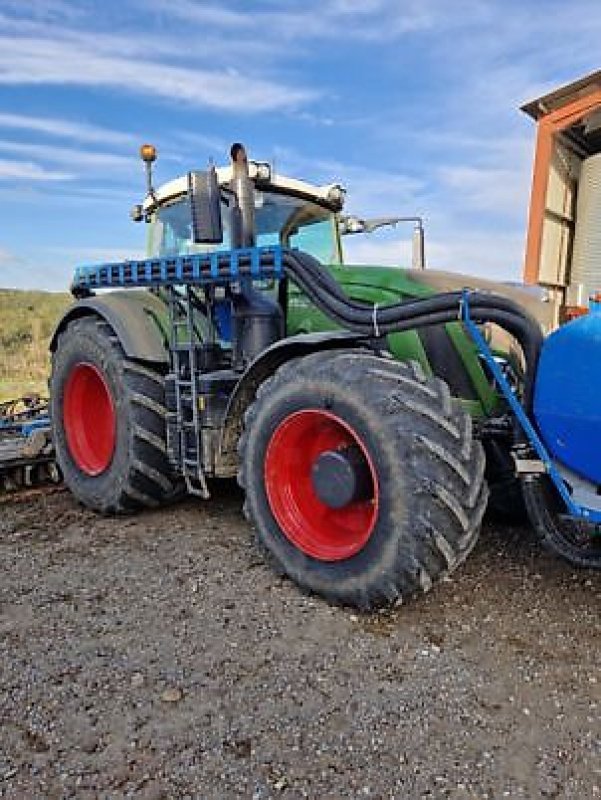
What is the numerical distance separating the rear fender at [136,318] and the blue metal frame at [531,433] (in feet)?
6.80

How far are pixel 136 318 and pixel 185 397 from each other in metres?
0.72

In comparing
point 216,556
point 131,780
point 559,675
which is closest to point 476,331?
point 559,675

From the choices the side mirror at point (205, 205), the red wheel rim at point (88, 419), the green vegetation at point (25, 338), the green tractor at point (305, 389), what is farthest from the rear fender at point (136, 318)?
the green vegetation at point (25, 338)

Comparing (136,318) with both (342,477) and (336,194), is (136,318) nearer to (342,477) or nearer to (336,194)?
(336,194)

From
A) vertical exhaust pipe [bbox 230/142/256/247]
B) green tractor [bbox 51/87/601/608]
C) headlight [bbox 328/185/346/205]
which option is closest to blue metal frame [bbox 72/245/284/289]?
green tractor [bbox 51/87/601/608]

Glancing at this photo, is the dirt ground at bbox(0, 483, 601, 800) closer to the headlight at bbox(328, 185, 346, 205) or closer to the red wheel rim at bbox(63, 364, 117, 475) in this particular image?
the red wheel rim at bbox(63, 364, 117, 475)

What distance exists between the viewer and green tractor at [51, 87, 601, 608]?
297 centimetres

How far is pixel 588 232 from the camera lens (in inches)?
183

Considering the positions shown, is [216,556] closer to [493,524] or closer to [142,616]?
[142,616]

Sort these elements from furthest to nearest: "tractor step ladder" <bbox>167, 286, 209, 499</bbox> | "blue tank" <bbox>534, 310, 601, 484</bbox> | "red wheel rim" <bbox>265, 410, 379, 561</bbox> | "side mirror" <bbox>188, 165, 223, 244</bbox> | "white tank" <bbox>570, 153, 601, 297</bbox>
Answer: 1. "white tank" <bbox>570, 153, 601, 297</bbox>
2. "tractor step ladder" <bbox>167, 286, 209, 499</bbox>
3. "side mirror" <bbox>188, 165, 223, 244</bbox>
4. "red wheel rim" <bbox>265, 410, 379, 561</bbox>
5. "blue tank" <bbox>534, 310, 601, 484</bbox>

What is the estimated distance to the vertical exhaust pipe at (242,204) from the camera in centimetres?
382

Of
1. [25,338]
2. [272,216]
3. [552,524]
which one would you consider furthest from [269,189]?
[25,338]

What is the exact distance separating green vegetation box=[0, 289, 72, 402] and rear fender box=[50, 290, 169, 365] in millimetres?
1517

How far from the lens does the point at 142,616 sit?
323 centimetres
